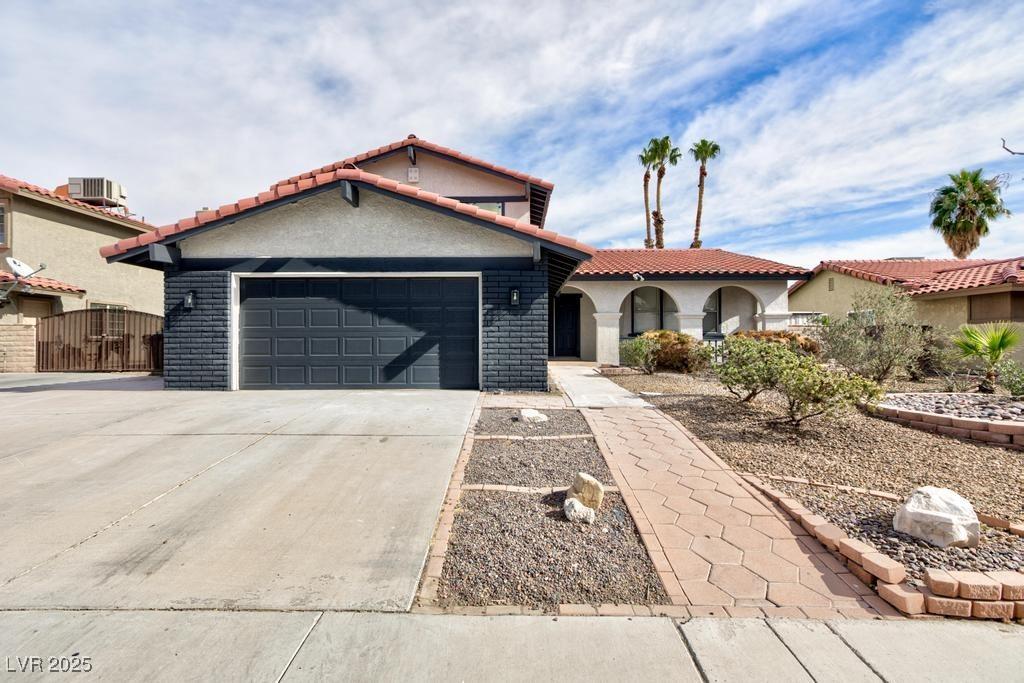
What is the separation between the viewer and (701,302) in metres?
15.7

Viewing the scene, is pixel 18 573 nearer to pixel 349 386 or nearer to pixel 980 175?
pixel 349 386

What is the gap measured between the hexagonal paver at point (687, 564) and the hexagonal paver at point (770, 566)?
0.27 m

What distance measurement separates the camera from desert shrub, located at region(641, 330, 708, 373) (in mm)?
11594

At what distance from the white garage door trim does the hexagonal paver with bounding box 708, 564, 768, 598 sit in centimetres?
621

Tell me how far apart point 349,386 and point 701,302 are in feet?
39.9

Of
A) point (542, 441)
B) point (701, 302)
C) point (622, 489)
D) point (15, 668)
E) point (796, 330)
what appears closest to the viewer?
point (15, 668)

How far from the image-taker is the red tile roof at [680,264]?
50.1ft

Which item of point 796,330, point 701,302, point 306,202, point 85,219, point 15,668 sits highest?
point 85,219

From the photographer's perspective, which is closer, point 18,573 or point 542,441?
point 18,573

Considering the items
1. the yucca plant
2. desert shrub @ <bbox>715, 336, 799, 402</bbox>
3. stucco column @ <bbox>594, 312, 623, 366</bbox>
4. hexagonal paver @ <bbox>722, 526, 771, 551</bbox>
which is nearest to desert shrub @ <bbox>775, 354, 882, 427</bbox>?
desert shrub @ <bbox>715, 336, 799, 402</bbox>

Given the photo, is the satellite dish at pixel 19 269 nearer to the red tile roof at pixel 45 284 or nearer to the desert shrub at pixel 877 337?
the red tile roof at pixel 45 284

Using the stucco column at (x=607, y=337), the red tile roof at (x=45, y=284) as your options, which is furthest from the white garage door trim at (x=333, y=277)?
the red tile roof at (x=45, y=284)

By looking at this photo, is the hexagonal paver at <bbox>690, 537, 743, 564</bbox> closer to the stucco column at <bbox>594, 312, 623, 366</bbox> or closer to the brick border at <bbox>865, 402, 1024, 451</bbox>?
the brick border at <bbox>865, 402, 1024, 451</bbox>

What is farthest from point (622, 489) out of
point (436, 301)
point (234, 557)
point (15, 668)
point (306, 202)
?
point (306, 202)
